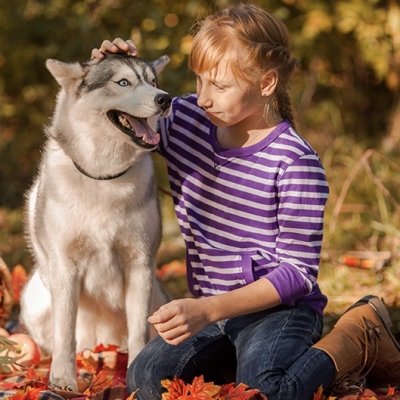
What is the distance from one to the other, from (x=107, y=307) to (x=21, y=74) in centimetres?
355

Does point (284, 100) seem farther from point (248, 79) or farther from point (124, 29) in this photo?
point (124, 29)

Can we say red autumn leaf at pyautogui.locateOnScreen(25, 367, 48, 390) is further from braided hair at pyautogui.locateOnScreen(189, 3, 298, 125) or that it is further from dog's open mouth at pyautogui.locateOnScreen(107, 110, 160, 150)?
braided hair at pyautogui.locateOnScreen(189, 3, 298, 125)

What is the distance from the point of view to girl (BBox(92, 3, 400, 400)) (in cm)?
250

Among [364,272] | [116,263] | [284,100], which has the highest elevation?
[284,100]

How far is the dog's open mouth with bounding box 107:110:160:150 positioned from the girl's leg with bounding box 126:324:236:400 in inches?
28.1

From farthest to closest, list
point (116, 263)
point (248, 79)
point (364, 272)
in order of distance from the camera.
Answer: point (364, 272)
point (116, 263)
point (248, 79)

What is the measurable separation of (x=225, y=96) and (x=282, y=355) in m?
0.92

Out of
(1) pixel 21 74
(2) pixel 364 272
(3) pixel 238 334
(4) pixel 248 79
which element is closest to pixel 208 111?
(4) pixel 248 79

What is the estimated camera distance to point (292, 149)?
2.64 meters

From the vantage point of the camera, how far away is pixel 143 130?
271 cm

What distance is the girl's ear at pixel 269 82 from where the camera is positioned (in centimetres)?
266

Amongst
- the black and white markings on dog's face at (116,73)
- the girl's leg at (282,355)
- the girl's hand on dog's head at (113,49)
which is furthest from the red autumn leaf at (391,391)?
the girl's hand on dog's head at (113,49)

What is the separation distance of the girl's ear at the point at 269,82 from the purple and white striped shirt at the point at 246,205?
0.14 m

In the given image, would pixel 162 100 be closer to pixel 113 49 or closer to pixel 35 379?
pixel 113 49
